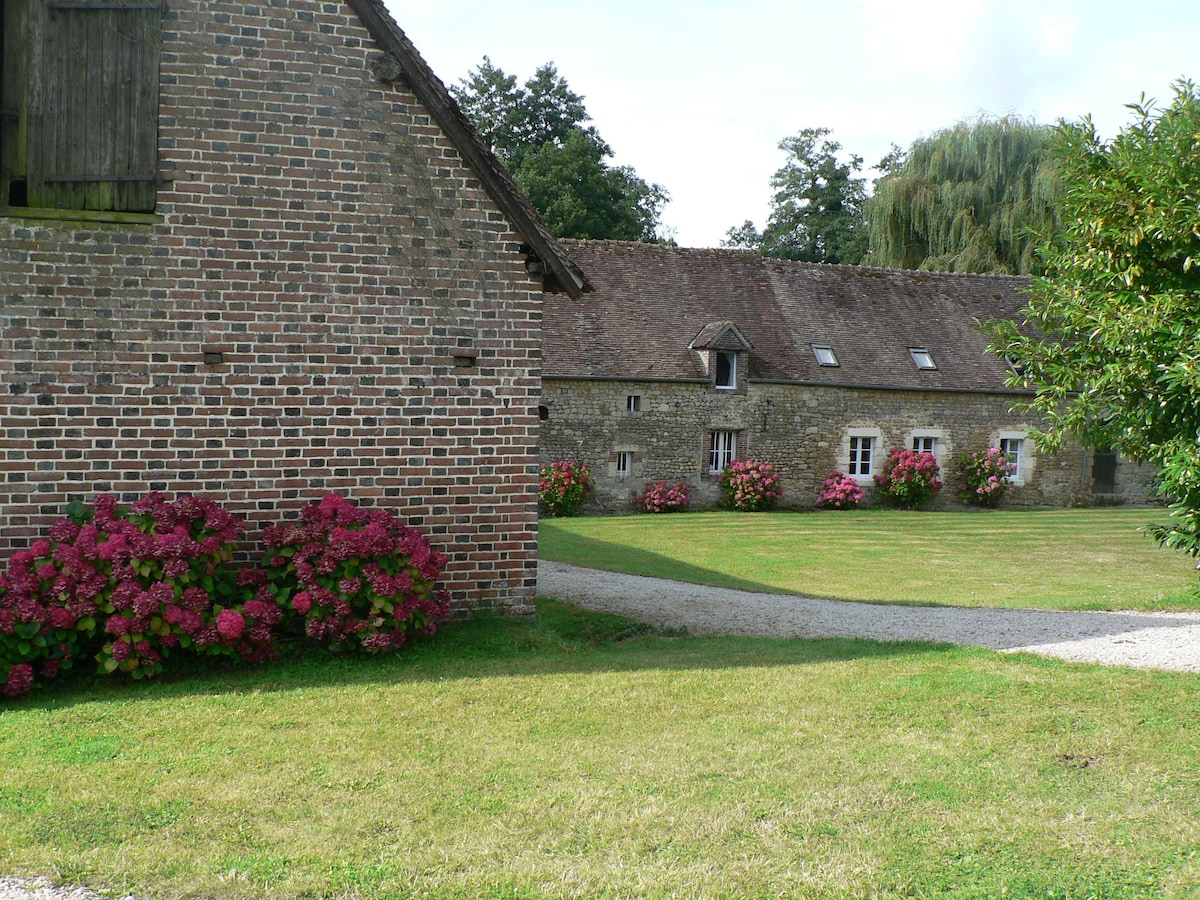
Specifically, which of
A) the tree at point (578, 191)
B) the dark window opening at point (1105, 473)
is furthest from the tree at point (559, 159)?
the dark window opening at point (1105, 473)

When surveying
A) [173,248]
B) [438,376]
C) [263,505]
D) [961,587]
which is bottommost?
[961,587]

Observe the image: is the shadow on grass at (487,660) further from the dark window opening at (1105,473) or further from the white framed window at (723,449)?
the dark window opening at (1105,473)

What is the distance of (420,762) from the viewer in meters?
5.64

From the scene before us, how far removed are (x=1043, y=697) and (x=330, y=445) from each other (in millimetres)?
5600

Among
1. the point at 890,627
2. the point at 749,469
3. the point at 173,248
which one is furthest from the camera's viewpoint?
the point at 749,469

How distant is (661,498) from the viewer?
24.3m

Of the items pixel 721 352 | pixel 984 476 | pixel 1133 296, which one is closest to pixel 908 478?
pixel 984 476

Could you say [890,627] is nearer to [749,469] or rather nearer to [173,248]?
[173,248]

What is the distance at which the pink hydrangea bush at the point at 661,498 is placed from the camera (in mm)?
24328

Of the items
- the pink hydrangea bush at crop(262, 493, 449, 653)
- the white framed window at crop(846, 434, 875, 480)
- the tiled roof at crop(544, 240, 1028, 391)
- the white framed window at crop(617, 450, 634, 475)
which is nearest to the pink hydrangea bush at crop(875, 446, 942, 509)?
the white framed window at crop(846, 434, 875, 480)

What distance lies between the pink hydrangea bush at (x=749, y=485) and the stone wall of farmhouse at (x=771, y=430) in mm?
405

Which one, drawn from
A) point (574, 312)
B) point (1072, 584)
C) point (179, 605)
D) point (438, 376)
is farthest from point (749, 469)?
point (179, 605)

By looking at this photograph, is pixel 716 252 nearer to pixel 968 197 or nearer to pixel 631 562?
pixel 968 197

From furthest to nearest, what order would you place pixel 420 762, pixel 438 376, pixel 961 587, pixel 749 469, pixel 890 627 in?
pixel 749 469
pixel 961 587
pixel 890 627
pixel 438 376
pixel 420 762
